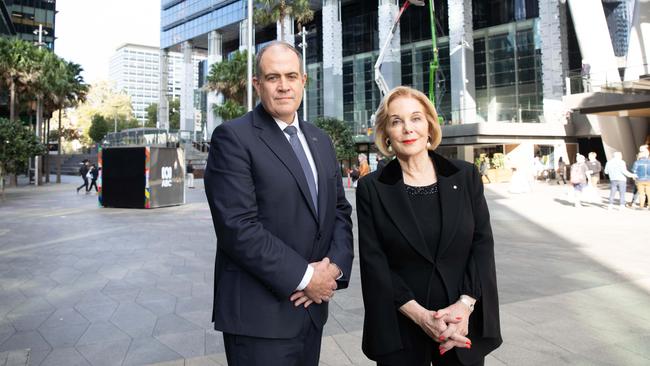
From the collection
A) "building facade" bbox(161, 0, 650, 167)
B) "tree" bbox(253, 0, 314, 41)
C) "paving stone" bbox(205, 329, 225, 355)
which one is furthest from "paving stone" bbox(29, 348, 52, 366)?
"building facade" bbox(161, 0, 650, 167)

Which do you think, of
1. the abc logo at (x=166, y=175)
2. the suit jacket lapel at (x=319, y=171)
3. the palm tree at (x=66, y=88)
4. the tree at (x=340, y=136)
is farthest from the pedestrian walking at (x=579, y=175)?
the palm tree at (x=66, y=88)

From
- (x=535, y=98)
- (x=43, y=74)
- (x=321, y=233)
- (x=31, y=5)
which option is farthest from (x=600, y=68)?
(x=31, y=5)

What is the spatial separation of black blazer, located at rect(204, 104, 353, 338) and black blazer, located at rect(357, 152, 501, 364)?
19cm

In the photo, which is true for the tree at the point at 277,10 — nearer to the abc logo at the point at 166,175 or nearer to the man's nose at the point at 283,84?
the abc logo at the point at 166,175

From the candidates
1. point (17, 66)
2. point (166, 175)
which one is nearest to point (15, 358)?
point (166, 175)

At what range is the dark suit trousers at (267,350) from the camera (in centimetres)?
195

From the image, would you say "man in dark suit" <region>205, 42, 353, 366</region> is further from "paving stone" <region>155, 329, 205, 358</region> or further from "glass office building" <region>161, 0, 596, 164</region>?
"glass office building" <region>161, 0, 596, 164</region>

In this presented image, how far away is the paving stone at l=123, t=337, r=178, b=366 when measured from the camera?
3760 millimetres

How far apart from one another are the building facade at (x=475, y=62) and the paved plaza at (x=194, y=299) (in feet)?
→ 68.2

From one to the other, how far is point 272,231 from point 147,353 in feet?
8.59

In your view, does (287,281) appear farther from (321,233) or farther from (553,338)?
(553,338)

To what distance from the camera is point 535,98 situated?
41406 millimetres

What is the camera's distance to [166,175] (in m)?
17.2

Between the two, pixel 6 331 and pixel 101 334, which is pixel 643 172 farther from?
pixel 6 331
